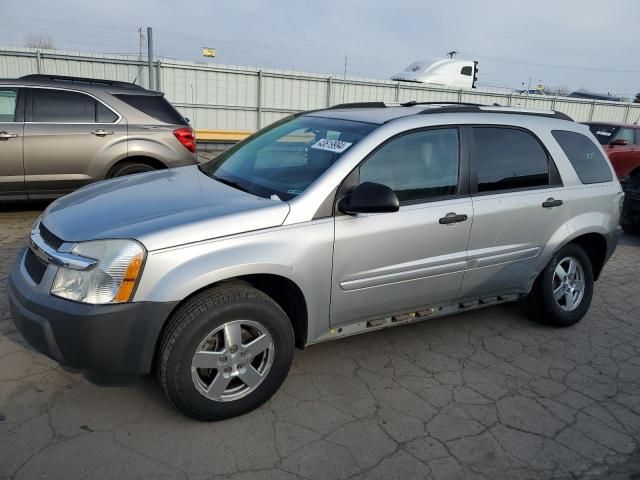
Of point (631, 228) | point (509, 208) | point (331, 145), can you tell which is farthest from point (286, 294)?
point (631, 228)

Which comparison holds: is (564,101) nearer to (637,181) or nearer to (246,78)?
(246,78)

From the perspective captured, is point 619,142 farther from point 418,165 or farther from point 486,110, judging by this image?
point 418,165

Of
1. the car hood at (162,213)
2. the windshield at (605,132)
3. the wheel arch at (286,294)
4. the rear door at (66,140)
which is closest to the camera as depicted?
the car hood at (162,213)

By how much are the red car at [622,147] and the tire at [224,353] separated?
983cm

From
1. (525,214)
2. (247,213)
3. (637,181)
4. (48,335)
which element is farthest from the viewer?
(637,181)

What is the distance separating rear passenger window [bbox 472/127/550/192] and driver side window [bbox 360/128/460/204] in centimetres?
22

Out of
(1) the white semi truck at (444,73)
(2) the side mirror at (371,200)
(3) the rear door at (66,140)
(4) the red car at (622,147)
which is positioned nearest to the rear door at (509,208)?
(2) the side mirror at (371,200)

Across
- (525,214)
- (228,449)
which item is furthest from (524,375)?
(228,449)

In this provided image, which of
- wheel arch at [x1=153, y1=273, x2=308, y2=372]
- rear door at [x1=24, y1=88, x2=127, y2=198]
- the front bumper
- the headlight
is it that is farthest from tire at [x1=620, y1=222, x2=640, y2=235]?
the headlight

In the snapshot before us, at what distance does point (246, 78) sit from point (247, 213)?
1376cm

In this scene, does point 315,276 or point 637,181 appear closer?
point 315,276

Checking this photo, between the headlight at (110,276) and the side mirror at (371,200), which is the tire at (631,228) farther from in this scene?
the headlight at (110,276)

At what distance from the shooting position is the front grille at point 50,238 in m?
2.73

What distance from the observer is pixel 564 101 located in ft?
69.1
